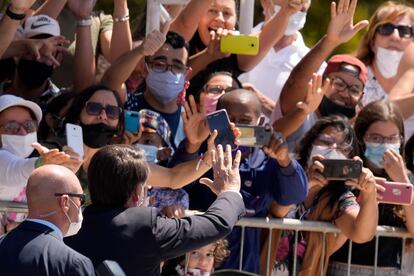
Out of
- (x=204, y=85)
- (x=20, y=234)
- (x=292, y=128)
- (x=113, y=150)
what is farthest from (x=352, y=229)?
(x=20, y=234)

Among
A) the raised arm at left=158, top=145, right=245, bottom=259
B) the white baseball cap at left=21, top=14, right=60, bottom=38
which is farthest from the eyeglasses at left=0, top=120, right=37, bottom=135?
the raised arm at left=158, top=145, right=245, bottom=259

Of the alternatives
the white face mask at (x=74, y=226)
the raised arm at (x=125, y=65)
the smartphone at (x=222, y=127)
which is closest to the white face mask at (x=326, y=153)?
the smartphone at (x=222, y=127)

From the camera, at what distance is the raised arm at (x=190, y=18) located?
827 centimetres

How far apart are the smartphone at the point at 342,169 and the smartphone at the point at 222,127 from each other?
712mm

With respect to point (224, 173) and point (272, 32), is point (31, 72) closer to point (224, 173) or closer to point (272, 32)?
point (272, 32)

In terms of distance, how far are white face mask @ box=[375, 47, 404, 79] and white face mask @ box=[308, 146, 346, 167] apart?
48.5 inches

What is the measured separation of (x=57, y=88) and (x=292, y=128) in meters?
1.50

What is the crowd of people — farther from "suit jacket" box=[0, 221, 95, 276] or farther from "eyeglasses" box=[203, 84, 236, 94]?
"suit jacket" box=[0, 221, 95, 276]

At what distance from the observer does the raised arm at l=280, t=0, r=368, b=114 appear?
314 inches

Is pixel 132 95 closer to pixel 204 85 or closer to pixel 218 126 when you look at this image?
pixel 204 85

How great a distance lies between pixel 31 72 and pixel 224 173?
2078mm

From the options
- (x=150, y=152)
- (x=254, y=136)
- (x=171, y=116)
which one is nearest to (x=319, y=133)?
(x=254, y=136)

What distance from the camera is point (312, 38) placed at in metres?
11.9

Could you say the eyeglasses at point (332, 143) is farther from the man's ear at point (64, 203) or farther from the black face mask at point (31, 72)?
the man's ear at point (64, 203)
